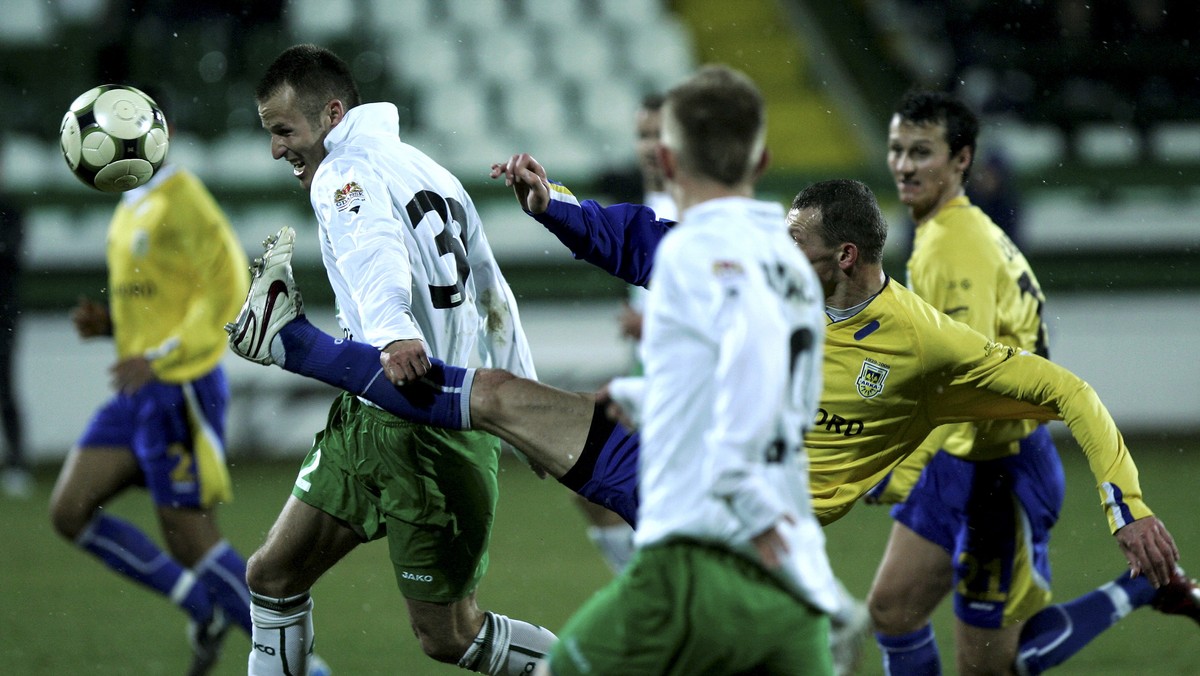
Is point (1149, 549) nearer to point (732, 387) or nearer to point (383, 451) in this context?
point (732, 387)

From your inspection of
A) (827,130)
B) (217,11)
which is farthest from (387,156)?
(827,130)

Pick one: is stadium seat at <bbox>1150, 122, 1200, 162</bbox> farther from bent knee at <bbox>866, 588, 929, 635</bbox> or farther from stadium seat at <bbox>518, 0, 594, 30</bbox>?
bent knee at <bbox>866, 588, 929, 635</bbox>

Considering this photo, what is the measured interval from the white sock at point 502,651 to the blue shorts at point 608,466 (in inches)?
26.9

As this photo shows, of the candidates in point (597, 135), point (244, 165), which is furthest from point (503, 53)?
point (244, 165)

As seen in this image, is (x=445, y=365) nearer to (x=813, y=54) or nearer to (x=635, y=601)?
(x=635, y=601)

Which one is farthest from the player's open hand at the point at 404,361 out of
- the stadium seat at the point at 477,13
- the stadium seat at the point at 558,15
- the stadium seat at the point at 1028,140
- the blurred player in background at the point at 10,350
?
the stadium seat at the point at 558,15

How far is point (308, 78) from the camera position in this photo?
4.33m

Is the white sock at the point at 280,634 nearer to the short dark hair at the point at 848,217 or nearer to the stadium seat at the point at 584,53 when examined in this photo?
the short dark hair at the point at 848,217

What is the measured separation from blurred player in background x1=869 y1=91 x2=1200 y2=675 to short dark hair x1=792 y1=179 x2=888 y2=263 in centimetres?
77

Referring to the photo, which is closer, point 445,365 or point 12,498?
point 445,365

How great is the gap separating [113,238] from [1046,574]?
4.22m

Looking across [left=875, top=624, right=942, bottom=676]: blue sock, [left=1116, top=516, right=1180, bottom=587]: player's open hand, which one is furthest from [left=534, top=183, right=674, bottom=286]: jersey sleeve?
[left=1116, top=516, right=1180, bottom=587]: player's open hand

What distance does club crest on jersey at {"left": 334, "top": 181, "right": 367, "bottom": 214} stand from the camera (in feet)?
13.3

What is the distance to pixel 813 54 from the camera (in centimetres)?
1598
